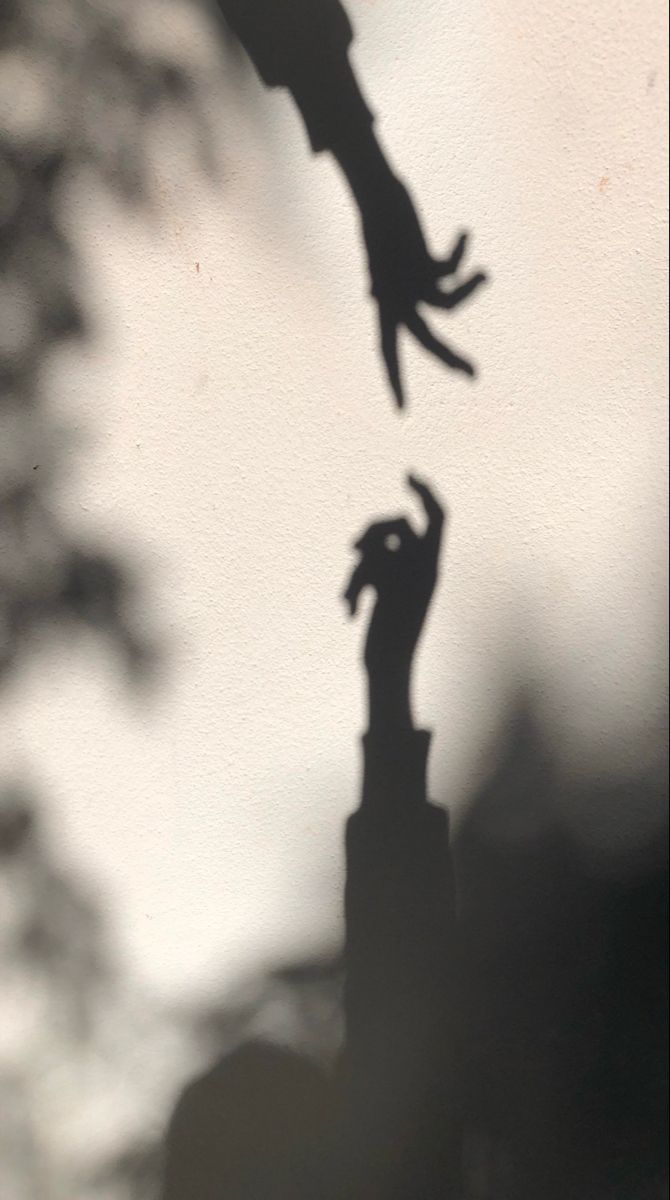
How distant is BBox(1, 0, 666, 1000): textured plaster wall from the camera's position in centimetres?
179

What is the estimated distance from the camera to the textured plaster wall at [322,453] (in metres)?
1.79

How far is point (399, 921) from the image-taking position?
2.04 meters

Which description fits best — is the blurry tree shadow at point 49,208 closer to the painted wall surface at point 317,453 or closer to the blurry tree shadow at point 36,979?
the painted wall surface at point 317,453

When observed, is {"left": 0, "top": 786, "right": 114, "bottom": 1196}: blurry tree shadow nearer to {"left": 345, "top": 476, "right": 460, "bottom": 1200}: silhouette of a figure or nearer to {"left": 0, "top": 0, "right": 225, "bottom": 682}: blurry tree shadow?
{"left": 0, "top": 0, "right": 225, "bottom": 682}: blurry tree shadow

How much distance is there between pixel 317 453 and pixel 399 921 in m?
0.96

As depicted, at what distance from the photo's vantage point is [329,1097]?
6.73ft

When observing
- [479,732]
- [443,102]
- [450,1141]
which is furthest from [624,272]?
[450,1141]

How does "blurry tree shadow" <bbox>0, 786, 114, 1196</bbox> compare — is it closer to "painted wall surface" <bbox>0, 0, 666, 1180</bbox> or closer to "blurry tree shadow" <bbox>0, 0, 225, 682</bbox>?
"painted wall surface" <bbox>0, 0, 666, 1180</bbox>

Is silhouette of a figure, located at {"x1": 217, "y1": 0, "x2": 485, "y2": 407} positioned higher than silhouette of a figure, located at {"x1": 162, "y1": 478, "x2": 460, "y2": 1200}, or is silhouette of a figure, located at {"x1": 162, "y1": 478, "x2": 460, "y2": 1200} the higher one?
silhouette of a figure, located at {"x1": 217, "y1": 0, "x2": 485, "y2": 407}

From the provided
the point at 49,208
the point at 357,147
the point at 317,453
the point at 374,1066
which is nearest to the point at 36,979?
the point at 374,1066

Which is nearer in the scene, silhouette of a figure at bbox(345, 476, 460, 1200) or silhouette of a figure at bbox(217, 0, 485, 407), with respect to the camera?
silhouette of a figure at bbox(217, 0, 485, 407)

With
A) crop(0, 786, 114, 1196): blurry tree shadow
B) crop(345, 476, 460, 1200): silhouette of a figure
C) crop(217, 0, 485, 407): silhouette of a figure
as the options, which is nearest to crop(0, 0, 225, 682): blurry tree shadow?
crop(217, 0, 485, 407): silhouette of a figure

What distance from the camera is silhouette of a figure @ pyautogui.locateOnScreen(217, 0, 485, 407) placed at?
1755 millimetres

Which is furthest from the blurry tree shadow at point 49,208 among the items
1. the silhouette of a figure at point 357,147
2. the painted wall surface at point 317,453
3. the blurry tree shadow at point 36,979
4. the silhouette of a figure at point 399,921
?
the silhouette of a figure at point 399,921
